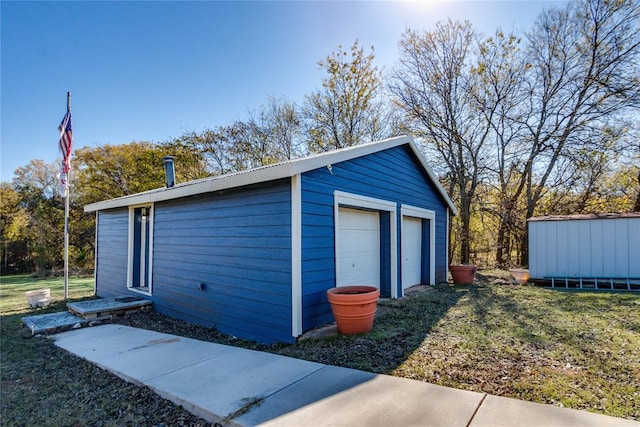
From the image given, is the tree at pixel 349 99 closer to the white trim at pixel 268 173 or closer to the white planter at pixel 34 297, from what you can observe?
the white trim at pixel 268 173

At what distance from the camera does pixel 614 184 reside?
13.8 metres

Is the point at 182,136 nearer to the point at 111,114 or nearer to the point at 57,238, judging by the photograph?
the point at 111,114

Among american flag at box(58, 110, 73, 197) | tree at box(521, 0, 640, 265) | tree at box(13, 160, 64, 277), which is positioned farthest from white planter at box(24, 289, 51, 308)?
tree at box(521, 0, 640, 265)

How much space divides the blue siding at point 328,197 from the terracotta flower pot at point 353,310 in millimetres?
414

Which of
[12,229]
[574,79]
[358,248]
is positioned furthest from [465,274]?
[12,229]

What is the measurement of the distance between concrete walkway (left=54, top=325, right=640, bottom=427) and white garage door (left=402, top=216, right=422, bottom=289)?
501cm

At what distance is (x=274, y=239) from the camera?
15.2 feet

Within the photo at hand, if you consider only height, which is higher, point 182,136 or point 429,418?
point 182,136

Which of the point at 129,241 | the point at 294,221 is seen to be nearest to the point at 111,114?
the point at 129,241

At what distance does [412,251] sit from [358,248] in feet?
9.65

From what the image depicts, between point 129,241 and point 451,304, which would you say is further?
point 129,241

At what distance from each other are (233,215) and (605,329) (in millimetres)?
5472

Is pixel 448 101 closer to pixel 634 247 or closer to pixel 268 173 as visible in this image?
pixel 634 247

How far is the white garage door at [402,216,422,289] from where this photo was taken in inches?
322
